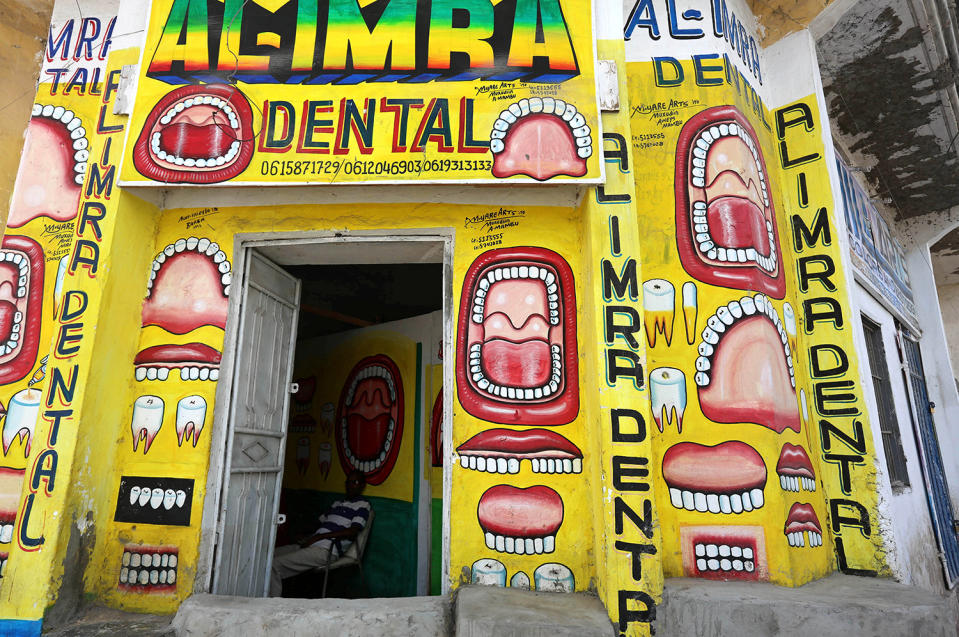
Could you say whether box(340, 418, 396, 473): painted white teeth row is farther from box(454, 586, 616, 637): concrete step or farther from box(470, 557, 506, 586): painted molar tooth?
box(454, 586, 616, 637): concrete step

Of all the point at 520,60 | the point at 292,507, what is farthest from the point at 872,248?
the point at 292,507

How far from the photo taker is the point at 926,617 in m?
2.60

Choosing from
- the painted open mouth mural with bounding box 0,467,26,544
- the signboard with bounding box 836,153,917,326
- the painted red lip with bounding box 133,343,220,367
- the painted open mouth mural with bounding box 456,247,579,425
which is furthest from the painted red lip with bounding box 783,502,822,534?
the painted open mouth mural with bounding box 0,467,26,544

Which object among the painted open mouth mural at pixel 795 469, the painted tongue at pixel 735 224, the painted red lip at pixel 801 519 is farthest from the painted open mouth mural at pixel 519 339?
the painted red lip at pixel 801 519

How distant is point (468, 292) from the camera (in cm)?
339

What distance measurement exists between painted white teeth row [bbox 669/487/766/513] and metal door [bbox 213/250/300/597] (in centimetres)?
264

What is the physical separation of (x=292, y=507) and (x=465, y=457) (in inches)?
174

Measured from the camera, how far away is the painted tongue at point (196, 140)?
10.6 feet

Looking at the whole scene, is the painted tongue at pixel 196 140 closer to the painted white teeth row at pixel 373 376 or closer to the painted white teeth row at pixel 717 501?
the painted white teeth row at pixel 373 376

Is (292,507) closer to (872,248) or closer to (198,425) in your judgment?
(198,425)

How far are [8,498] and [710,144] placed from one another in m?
4.92

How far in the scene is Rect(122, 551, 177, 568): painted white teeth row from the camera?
10.2 feet

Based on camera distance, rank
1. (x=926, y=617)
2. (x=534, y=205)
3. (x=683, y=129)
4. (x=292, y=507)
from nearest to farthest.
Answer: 1. (x=926, y=617)
2. (x=534, y=205)
3. (x=683, y=129)
4. (x=292, y=507)

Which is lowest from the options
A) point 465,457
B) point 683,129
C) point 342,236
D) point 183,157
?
point 465,457
